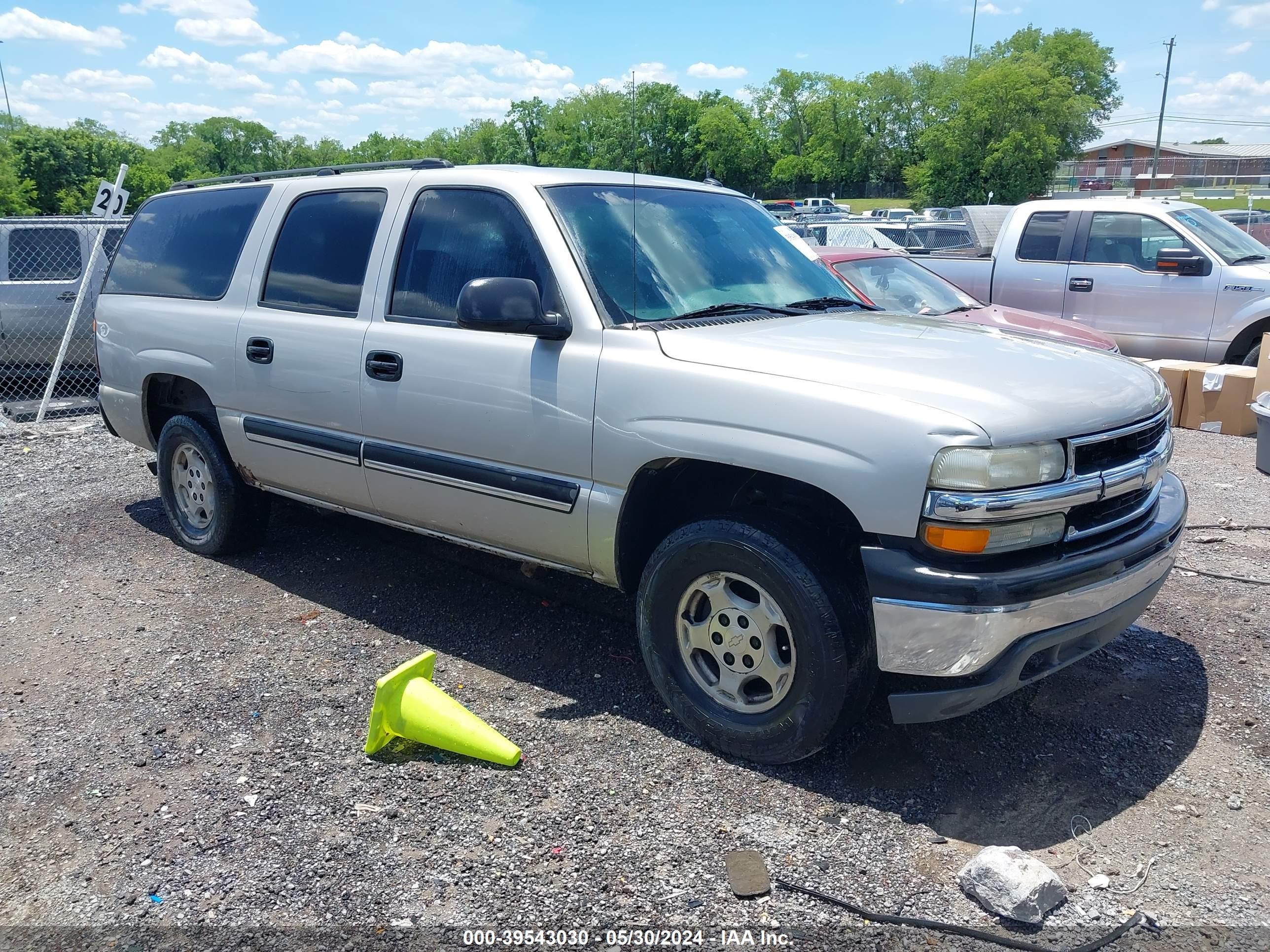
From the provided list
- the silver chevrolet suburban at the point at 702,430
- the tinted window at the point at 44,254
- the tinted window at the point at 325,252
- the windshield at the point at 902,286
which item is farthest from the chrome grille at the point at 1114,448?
the tinted window at the point at 44,254

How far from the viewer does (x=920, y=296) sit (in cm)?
873

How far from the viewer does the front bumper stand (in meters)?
2.89

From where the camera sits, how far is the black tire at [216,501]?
532 cm

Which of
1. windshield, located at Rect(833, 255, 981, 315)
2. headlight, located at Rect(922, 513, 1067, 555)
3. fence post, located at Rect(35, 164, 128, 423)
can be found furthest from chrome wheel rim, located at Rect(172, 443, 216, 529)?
windshield, located at Rect(833, 255, 981, 315)

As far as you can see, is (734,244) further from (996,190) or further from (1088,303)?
(996,190)

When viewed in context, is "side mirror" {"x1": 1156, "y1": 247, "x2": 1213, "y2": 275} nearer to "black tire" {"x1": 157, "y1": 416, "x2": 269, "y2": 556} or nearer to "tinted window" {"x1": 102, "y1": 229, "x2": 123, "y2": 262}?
"black tire" {"x1": 157, "y1": 416, "x2": 269, "y2": 556}

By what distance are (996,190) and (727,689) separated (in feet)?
230

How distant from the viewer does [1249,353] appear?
9258 mm

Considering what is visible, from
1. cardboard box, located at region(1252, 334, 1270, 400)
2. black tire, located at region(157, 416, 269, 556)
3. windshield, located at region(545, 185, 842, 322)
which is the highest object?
windshield, located at region(545, 185, 842, 322)

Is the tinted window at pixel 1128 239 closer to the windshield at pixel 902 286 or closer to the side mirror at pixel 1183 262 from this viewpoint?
the side mirror at pixel 1183 262

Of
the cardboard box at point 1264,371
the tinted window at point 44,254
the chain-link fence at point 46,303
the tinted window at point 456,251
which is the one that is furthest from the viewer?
the tinted window at point 44,254

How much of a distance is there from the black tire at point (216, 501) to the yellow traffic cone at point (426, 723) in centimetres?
221

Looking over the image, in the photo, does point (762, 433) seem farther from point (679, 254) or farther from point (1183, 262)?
point (1183, 262)

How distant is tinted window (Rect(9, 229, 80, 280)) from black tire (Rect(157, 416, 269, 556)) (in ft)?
21.3
